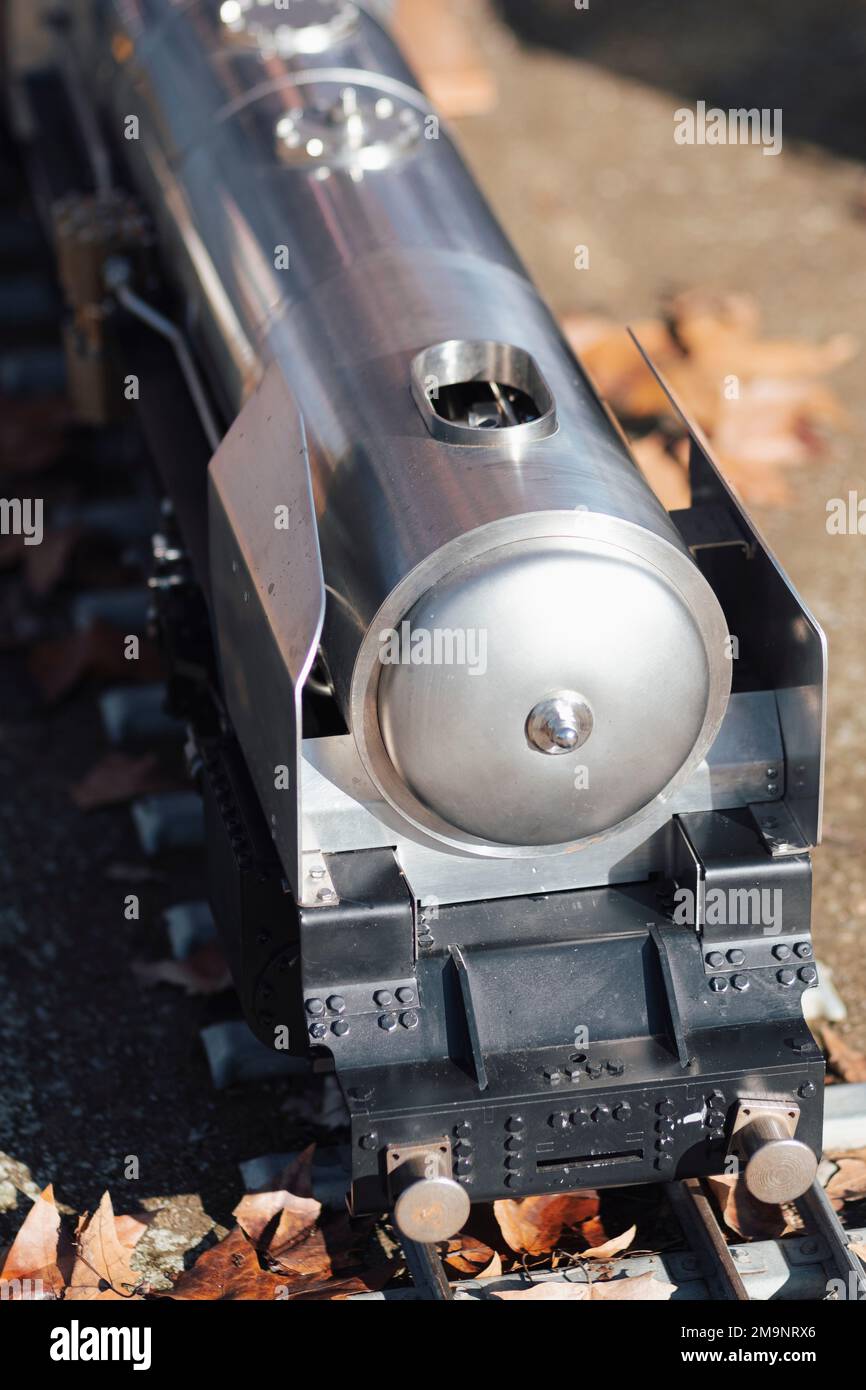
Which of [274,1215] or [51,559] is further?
[51,559]

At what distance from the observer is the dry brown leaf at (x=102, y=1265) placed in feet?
11.1

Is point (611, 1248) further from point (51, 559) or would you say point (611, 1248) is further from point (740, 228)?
point (740, 228)

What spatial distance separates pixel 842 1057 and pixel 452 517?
65.7 inches

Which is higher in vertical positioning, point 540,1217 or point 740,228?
point 740,228

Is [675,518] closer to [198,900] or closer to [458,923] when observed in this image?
[458,923]

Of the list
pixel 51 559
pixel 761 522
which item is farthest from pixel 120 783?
pixel 761 522

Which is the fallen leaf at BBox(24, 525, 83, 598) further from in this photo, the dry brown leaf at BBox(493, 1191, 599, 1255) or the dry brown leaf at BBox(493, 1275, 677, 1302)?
the dry brown leaf at BBox(493, 1275, 677, 1302)

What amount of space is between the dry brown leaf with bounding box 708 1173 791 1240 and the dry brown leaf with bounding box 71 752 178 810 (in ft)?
6.14

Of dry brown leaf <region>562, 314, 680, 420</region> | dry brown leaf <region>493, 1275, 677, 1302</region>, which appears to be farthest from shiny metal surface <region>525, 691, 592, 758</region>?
dry brown leaf <region>562, 314, 680, 420</region>

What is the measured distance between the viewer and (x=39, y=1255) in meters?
3.44

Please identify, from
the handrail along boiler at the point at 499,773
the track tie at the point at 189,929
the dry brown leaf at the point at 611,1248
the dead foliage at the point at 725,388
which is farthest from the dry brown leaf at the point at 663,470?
the dry brown leaf at the point at 611,1248

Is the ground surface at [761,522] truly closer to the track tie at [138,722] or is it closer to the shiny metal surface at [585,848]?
the track tie at [138,722]

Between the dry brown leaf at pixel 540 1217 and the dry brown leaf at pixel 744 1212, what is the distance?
0.25 metres

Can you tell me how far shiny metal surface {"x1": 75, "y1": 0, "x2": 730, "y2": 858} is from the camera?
9.89 ft
